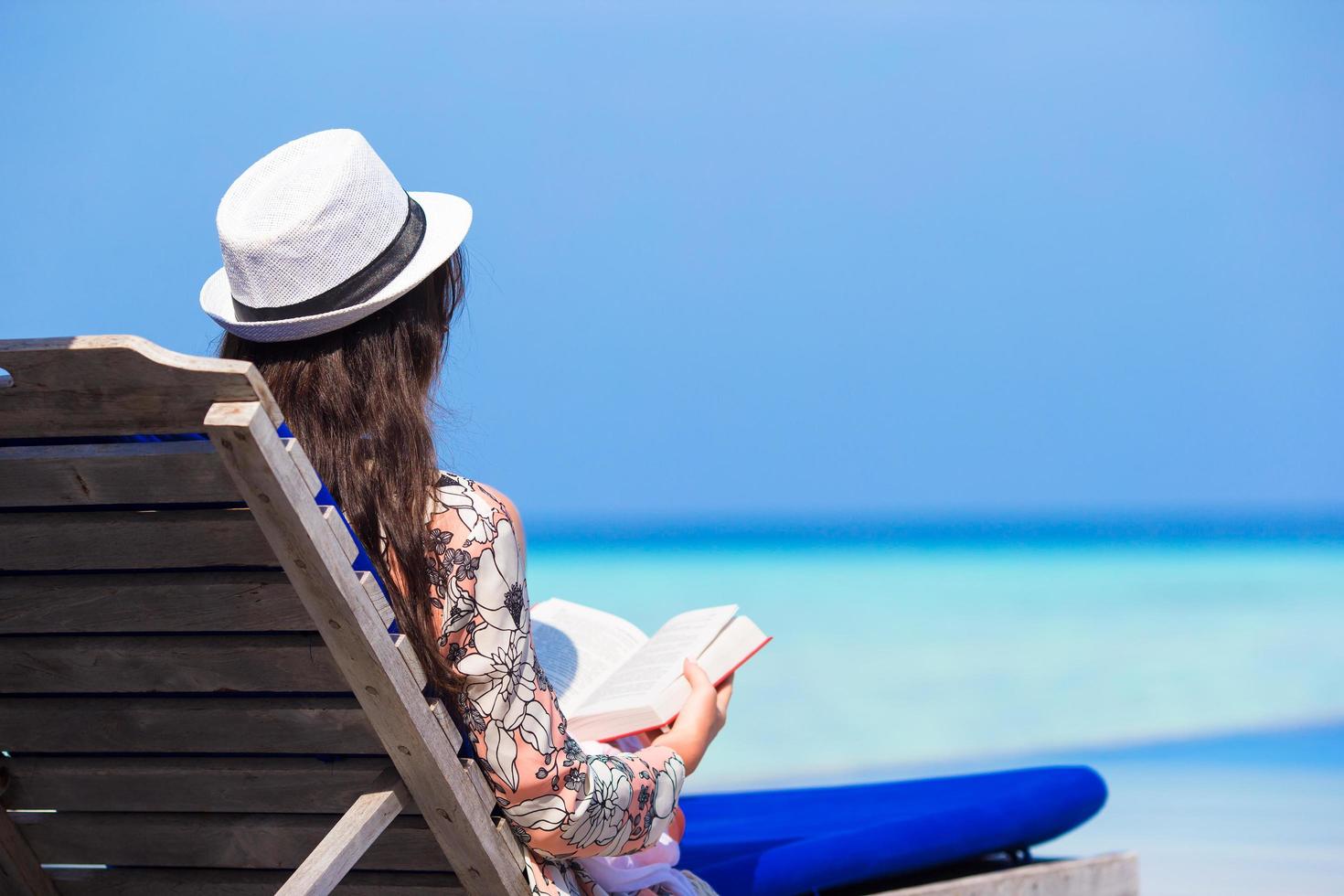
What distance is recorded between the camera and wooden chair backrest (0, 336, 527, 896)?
78 cm

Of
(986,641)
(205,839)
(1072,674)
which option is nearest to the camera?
(205,839)

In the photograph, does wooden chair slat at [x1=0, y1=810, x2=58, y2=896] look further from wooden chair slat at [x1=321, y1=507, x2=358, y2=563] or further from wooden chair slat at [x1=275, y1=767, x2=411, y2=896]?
wooden chair slat at [x1=321, y1=507, x2=358, y2=563]

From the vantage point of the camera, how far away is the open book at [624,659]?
4.32 ft

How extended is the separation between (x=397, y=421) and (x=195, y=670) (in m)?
0.24

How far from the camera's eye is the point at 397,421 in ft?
3.23

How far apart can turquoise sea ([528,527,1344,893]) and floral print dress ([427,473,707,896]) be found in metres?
1.81

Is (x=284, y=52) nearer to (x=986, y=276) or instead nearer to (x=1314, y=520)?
(x=986, y=276)

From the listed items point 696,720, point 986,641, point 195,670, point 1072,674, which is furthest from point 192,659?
point 986,641

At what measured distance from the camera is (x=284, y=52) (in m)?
12.1

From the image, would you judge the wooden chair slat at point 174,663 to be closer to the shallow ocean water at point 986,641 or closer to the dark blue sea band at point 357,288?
the dark blue sea band at point 357,288

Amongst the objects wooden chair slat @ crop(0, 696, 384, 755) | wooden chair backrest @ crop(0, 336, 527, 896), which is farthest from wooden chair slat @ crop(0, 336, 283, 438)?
wooden chair slat @ crop(0, 696, 384, 755)

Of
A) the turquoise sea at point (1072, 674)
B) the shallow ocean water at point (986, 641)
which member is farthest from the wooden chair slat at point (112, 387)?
the shallow ocean water at point (986, 641)

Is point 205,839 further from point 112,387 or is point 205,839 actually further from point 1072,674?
point 1072,674

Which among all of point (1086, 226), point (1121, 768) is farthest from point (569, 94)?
point (1121, 768)
